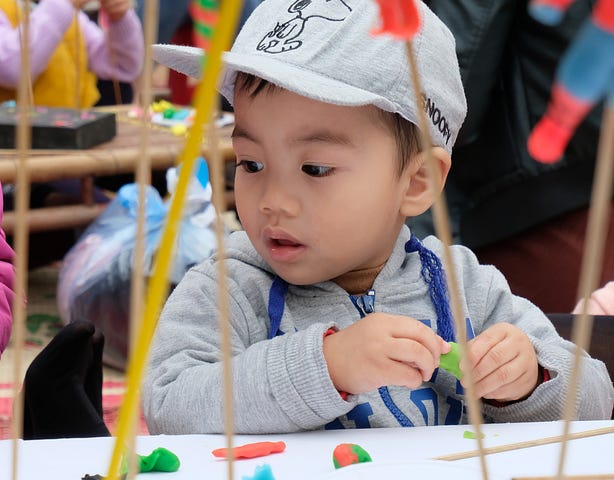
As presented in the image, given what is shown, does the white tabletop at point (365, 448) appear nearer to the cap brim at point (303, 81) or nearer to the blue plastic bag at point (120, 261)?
the cap brim at point (303, 81)

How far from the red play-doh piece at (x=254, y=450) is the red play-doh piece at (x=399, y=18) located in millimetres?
376

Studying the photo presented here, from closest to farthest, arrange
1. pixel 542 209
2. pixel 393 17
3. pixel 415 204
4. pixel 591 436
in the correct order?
1. pixel 393 17
2. pixel 591 436
3. pixel 415 204
4. pixel 542 209

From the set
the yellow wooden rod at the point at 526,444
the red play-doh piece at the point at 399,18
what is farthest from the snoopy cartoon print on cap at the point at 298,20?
the red play-doh piece at the point at 399,18

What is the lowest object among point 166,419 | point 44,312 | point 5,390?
point 44,312

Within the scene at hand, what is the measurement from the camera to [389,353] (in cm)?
73

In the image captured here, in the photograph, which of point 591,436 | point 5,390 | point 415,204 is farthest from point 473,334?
point 5,390

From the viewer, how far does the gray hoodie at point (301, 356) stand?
752mm

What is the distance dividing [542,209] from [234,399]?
0.85m

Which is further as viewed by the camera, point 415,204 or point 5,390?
point 5,390

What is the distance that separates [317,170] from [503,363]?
210mm

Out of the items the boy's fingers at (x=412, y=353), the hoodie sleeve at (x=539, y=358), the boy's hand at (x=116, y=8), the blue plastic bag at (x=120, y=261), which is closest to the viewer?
the boy's fingers at (x=412, y=353)

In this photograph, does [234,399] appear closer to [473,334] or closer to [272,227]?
[272,227]

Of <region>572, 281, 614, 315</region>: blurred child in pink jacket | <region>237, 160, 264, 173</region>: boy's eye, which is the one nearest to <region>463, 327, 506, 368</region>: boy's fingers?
<region>237, 160, 264, 173</region>: boy's eye

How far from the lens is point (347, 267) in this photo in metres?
0.87
